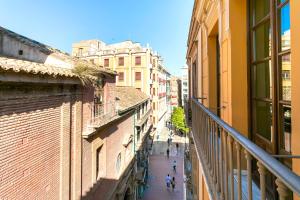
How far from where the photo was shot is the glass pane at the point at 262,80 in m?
2.59

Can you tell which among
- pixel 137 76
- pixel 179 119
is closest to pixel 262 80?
pixel 137 76

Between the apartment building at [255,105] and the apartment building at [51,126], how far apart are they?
396 cm

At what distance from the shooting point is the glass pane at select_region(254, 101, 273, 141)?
8.39ft

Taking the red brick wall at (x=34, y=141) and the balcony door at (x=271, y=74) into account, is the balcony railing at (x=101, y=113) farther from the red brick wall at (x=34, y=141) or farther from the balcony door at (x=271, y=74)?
the balcony door at (x=271, y=74)

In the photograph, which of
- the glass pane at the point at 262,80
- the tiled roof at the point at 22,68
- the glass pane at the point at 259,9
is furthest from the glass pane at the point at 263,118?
the tiled roof at the point at 22,68

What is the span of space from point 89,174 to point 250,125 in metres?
7.37

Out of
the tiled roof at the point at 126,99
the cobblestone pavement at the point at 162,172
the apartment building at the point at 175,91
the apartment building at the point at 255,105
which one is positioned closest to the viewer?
the apartment building at the point at 255,105

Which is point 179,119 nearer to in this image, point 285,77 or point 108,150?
point 108,150

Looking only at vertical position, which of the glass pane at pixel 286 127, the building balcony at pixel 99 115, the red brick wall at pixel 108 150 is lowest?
the red brick wall at pixel 108 150

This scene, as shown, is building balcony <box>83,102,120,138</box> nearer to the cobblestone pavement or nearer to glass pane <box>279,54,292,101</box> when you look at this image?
glass pane <box>279,54,292,101</box>

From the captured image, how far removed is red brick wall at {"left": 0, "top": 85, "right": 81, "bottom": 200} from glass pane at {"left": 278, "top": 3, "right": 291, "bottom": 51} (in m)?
4.89

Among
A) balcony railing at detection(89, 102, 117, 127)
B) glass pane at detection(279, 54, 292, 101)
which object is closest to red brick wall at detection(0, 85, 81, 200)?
balcony railing at detection(89, 102, 117, 127)

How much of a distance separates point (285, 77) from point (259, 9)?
1.25 metres

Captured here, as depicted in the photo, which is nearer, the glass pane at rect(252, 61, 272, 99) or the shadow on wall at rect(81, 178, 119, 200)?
the glass pane at rect(252, 61, 272, 99)
